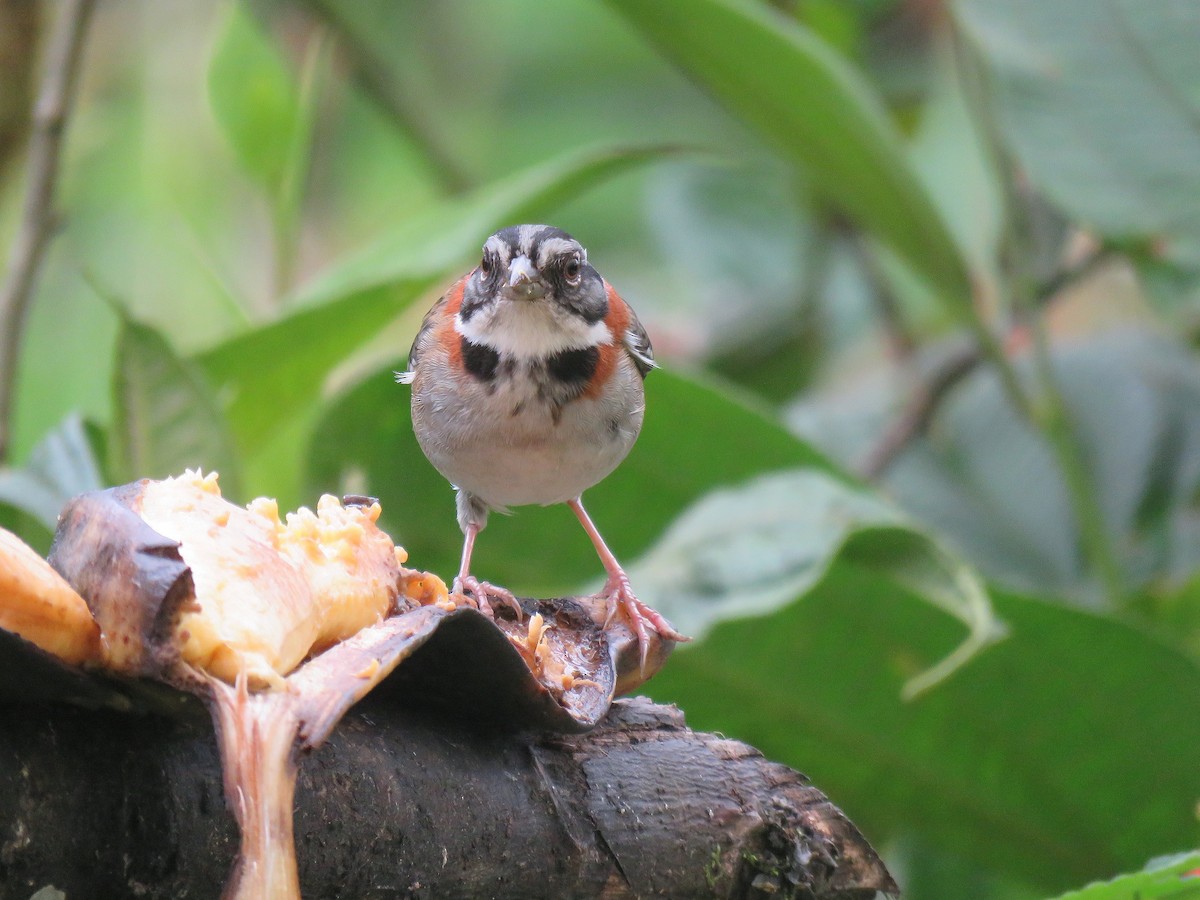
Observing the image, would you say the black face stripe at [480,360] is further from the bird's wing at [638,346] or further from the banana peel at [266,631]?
the banana peel at [266,631]

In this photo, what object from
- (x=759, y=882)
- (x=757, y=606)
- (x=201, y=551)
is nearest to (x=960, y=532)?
(x=757, y=606)

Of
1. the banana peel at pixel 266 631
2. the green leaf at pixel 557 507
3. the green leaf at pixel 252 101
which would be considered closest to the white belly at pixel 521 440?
the banana peel at pixel 266 631

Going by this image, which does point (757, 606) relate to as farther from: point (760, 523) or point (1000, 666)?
point (1000, 666)

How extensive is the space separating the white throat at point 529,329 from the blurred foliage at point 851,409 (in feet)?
1.39

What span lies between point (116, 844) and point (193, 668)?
159 mm

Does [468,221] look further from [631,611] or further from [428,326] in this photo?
[631,611]

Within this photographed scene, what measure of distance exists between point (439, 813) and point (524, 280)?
0.80 m

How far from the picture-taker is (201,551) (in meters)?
1.01

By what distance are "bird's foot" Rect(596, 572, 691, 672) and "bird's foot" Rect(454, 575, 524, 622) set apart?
0.11 meters

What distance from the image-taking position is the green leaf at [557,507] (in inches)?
99.8

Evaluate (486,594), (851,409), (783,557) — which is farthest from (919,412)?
(486,594)

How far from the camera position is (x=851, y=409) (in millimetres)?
4004

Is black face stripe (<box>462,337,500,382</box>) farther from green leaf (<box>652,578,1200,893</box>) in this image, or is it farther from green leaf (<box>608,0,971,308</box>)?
green leaf (<box>608,0,971,308</box>)

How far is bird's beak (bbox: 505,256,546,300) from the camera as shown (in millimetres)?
1695
